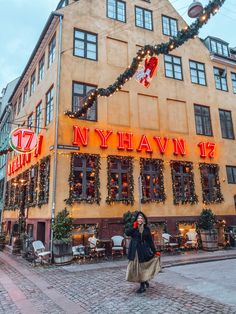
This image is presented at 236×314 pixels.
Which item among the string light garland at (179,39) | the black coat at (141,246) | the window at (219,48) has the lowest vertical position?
the black coat at (141,246)

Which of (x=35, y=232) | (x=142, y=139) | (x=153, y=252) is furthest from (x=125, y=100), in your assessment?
(x=153, y=252)

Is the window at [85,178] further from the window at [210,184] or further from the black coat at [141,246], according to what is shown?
the window at [210,184]

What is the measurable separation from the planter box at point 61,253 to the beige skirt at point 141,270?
5269 mm

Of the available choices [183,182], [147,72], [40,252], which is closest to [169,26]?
[147,72]

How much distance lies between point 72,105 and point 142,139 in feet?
13.9

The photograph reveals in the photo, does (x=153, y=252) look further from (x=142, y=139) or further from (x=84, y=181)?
(x=142, y=139)

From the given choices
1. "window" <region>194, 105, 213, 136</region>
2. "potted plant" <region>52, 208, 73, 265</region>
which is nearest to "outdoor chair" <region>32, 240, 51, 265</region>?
"potted plant" <region>52, 208, 73, 265</region>

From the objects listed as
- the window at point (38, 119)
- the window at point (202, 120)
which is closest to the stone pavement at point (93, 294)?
the window at point (38, 119)

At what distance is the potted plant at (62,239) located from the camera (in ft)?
37.4

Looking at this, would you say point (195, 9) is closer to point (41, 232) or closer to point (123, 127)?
point (123, 127)

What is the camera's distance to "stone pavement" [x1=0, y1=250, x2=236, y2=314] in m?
5.74

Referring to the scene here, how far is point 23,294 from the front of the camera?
713 cm

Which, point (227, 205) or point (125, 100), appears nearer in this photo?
point (125, 100)

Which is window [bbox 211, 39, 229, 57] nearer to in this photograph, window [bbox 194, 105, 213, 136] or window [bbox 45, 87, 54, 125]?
window [bbox 194, 105, 213, 136]
